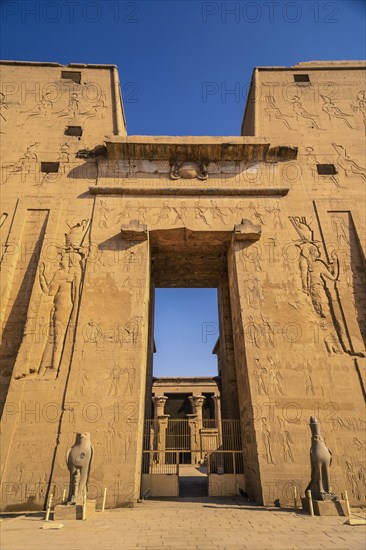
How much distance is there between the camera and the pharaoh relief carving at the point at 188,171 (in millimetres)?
13320

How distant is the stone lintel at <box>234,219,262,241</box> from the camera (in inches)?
470

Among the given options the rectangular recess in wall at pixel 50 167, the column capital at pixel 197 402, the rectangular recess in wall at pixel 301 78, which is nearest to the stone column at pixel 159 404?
the column capital at pixel 197 402

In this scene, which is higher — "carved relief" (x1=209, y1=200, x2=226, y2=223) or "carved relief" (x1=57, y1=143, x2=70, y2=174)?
"carved relief" (x1=57, y1=143, x2=70, y2=174)

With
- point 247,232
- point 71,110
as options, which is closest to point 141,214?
point 247,232

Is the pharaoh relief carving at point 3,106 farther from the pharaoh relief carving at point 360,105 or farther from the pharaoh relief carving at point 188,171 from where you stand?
the pharaoh relief carving at point 360,105

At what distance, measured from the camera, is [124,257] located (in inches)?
466

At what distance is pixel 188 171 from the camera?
13.3 m

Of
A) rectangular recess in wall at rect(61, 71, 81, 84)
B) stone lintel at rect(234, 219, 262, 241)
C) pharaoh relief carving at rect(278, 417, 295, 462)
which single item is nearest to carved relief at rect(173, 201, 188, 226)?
stone lintel at rect(234, 219, 262, 241)

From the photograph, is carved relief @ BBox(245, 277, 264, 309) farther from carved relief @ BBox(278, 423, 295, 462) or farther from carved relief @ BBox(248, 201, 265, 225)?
carved relief @ BBox(278, 423, 295, 462)

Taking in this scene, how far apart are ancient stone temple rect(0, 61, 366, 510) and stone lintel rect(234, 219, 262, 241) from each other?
0.25 feet

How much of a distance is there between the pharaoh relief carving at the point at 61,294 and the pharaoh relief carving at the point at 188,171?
3.79m

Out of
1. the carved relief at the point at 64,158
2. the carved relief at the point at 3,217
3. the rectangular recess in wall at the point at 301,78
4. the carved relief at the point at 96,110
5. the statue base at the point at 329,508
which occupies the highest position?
the rectangular recess in wall at the point at 301,78

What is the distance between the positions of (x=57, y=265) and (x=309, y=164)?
10.2 meters

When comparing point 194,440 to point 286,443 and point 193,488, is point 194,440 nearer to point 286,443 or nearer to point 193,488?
point 193,488
